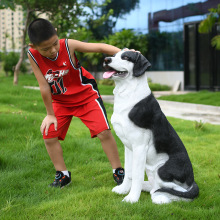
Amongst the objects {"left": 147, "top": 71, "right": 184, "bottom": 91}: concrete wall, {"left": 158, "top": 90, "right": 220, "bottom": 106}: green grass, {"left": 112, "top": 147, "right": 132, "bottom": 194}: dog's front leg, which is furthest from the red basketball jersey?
{"left": 147, "top": 71, "right": 184, "bottom": 91}: concrete wall

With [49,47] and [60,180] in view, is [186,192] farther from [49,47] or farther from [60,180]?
[49,47]

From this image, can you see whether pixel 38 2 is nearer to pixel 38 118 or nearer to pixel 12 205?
pixel 38 118

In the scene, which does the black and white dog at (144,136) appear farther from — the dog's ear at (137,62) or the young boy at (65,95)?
the young boy at (65,95)

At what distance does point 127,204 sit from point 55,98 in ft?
4.81

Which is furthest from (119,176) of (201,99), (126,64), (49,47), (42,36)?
(201,99)

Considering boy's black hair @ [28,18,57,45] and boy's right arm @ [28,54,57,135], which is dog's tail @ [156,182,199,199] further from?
boy's black hair @ [28,18,57,45]

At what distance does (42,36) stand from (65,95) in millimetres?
748

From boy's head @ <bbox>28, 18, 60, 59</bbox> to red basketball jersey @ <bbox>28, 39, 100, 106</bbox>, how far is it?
19 cm

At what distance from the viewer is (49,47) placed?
3.02 meters

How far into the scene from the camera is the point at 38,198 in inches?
120

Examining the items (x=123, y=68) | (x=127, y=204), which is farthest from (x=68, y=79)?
(x=127, y=204)

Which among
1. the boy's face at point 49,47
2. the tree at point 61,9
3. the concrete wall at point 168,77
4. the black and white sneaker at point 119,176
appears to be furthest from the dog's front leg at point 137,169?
the concrete wall at point 168,77

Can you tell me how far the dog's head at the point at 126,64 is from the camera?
2641mm

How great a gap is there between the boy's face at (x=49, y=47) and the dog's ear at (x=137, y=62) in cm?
78
